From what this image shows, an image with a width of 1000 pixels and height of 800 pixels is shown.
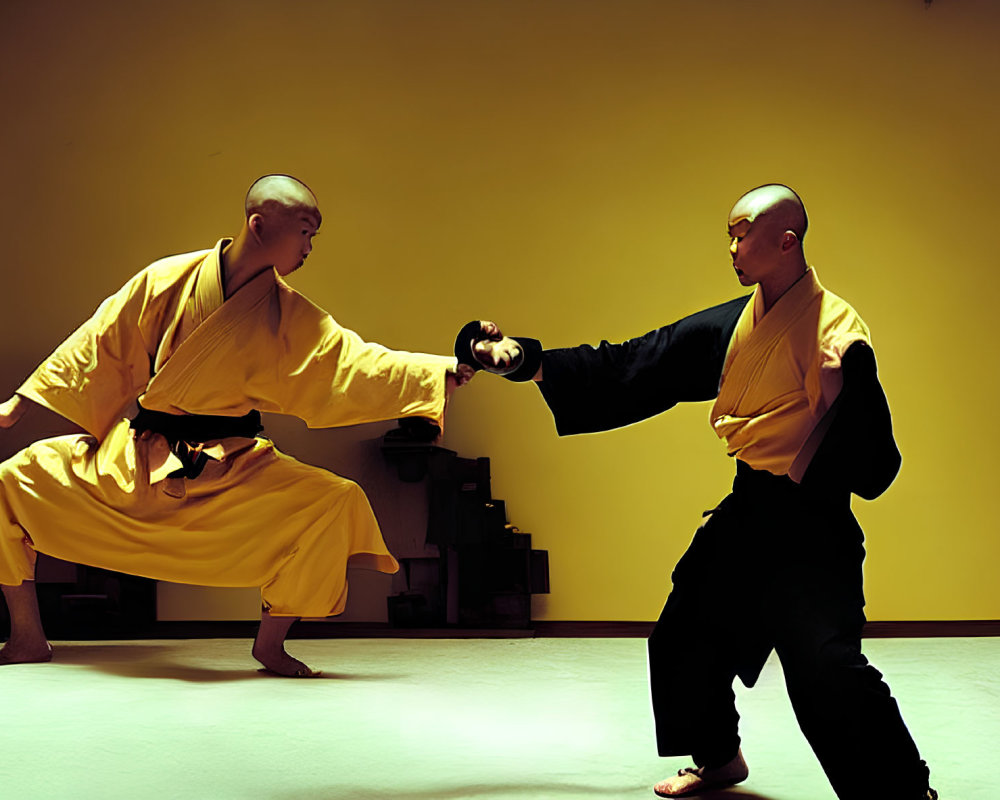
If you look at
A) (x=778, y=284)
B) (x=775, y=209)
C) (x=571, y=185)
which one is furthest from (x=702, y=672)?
(x=571, y=185)

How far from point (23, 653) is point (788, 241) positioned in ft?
8.72

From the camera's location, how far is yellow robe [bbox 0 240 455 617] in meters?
3.16

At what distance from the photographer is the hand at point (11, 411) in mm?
3264

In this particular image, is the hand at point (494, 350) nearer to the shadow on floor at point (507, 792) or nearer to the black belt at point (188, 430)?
the shadow on floor at point (507, 792)

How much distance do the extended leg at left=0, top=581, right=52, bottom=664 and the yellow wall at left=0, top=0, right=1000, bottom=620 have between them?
5.53 feet

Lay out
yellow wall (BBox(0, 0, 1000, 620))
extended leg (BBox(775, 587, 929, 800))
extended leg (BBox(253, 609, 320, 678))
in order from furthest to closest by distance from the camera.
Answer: yellow wall (BBox(0, 0, 1000, 620)) < extended leg (BBox(253, 609, 320, 678)) < extended leg (BBox(775, 587, 929, 800))

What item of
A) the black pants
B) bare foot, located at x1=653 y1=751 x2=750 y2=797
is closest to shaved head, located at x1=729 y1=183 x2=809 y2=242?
the black pants

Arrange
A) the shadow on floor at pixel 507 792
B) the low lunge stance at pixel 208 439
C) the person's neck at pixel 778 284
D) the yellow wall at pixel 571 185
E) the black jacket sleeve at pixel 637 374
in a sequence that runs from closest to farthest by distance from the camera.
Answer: the shadow on floor at pixel 507 792 → the person's neck at pixel 778 284 → the black jacket sleeve at pixel 637 374 → the low lunge stance at pixel 208 439 → the yellow wall at pixel 571 185

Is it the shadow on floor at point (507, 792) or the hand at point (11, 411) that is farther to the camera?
the hand at point (11, 411)

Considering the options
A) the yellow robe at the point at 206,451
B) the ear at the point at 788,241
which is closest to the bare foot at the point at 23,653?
the yellow robe at the point at 206,451

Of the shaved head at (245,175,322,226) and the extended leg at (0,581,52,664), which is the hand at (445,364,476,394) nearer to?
the shaved head at (245,175,322,226)

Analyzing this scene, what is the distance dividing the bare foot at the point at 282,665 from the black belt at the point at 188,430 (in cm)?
61

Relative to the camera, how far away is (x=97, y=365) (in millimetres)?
3262

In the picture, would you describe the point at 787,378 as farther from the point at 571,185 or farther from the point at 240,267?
the point at 571,185
